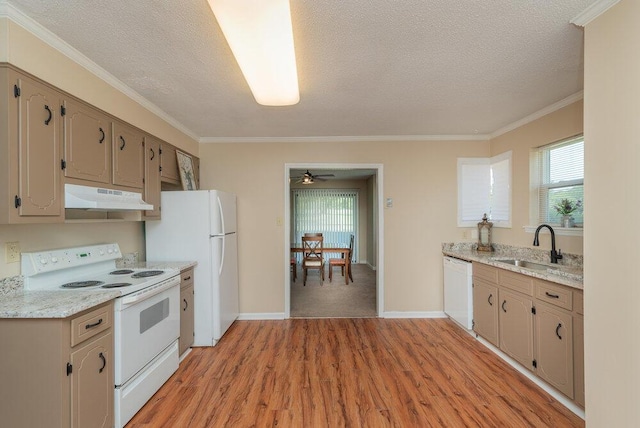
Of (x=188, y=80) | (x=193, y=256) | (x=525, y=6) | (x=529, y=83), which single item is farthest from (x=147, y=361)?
(x=529, y=83)

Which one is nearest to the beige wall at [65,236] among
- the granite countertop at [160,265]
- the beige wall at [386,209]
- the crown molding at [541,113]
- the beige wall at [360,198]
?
the granite countertop at [160,265]

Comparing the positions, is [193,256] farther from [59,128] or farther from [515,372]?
[515,372]

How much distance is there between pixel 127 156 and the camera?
2.41 meters

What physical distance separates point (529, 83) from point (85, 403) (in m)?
3.68

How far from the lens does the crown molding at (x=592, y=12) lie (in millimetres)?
1420

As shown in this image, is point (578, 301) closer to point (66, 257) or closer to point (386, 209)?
point (386, 209)

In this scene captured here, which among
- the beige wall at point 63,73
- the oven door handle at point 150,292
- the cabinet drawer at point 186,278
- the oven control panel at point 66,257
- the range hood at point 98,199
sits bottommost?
the cabinet drawer at point 186,278

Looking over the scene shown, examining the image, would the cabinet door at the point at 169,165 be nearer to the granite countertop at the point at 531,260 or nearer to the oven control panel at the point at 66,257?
the oven control panel at the point at 66,257

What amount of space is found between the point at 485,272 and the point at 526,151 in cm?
141

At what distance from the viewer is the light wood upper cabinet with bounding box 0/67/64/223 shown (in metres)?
1.50

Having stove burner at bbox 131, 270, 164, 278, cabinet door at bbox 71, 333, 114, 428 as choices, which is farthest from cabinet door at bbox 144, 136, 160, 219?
cabinet door at bbox 71, 333, 114, 428

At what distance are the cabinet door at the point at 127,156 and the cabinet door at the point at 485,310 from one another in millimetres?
3424

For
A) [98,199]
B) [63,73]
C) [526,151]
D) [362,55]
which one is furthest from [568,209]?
[63,73]

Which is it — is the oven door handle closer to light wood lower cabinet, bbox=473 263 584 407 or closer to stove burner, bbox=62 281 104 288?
stove burner, bbox=62 281 104 288
